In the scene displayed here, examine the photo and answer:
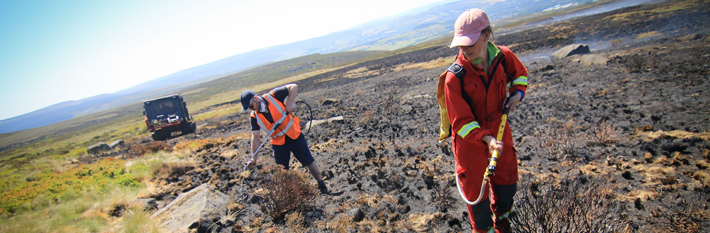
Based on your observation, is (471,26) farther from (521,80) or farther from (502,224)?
(502,224)

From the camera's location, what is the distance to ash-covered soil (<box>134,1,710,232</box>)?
3281mm

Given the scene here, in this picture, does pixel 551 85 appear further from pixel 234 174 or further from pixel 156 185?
pixel 156 185

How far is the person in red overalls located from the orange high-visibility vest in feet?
9.27

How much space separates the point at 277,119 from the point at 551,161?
4.55 meters

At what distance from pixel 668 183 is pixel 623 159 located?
0.94 m

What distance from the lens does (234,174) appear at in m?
7.00

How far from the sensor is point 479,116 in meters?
2.14

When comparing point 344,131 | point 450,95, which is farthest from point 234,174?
point 450,95

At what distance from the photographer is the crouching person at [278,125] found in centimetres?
423

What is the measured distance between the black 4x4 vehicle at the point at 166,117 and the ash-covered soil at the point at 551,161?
27.9ft

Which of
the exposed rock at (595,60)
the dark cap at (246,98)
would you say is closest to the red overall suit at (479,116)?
the dark cap at (246,98)

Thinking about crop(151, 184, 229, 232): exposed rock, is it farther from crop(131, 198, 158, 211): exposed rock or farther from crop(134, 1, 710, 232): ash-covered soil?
crop(131, 198, 158, 211): exposed rock

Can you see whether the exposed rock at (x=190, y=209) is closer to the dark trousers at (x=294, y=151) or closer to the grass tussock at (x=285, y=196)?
the grass tussock at (x=285, y=196)

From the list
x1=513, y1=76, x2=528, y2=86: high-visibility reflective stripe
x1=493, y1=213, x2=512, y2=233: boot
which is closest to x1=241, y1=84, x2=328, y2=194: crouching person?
x1=493, y1=213, x2=512, y2=233: boot
